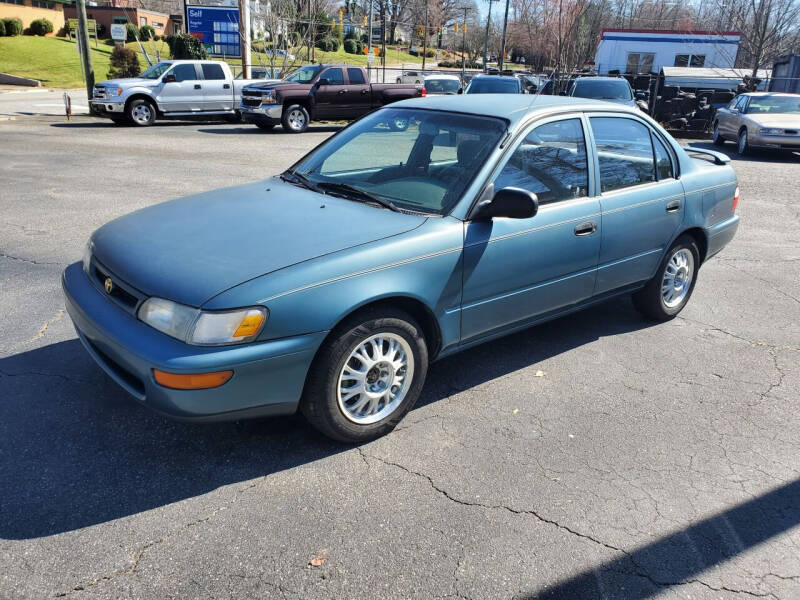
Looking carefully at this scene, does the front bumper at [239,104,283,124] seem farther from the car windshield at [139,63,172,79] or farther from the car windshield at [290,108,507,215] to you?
the car windshield at [290,108,507,215]

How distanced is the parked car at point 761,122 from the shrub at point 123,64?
22.4 m

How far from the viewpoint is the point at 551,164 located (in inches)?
166

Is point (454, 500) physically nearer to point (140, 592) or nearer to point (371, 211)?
point (140, 592)

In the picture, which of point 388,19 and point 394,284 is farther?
point 388,19

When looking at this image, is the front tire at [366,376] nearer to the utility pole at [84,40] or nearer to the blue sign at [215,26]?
the utility pole at [84,40]

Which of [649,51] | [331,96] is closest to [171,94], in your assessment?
[331,96]

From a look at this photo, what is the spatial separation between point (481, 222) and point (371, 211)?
61 cm

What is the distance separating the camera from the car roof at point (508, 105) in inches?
164

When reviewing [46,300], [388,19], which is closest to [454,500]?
[46,300]

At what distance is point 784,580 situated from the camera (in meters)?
2.69

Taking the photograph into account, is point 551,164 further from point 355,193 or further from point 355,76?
point 355,76

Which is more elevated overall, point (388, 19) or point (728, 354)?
point (388, 19)

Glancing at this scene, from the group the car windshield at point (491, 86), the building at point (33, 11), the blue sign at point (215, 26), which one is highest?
the building at point (33, 11)

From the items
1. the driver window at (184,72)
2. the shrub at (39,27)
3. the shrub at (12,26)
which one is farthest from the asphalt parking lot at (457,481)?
the shrub at (39,27)
